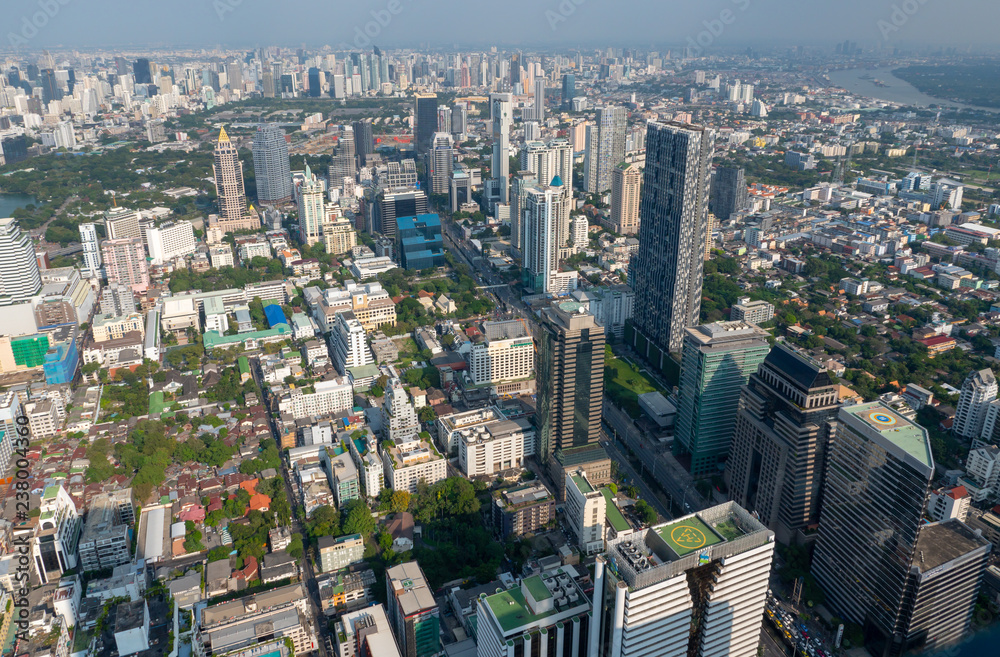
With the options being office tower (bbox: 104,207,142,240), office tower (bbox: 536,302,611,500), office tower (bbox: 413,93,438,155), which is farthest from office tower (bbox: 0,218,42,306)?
office tower (bbox: 413,93,438,155)

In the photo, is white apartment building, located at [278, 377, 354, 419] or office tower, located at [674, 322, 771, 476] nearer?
office tower, located at [674, 322, 771, 476]

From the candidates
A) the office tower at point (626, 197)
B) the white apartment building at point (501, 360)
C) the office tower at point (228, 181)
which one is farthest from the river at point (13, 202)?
the office tower at point (626, 197)

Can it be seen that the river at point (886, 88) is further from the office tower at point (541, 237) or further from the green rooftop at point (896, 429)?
the green rooftop at point (896, 429)

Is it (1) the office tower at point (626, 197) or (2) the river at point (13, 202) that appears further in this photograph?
(2) the river at point (13, 202)

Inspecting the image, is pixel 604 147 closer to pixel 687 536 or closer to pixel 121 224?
pixel 121 224

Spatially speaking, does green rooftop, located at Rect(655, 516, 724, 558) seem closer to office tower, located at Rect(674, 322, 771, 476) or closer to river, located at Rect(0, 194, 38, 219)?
office tower, located at Rect(674, 322, 771, 476)

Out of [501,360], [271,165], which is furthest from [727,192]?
[271,165]
